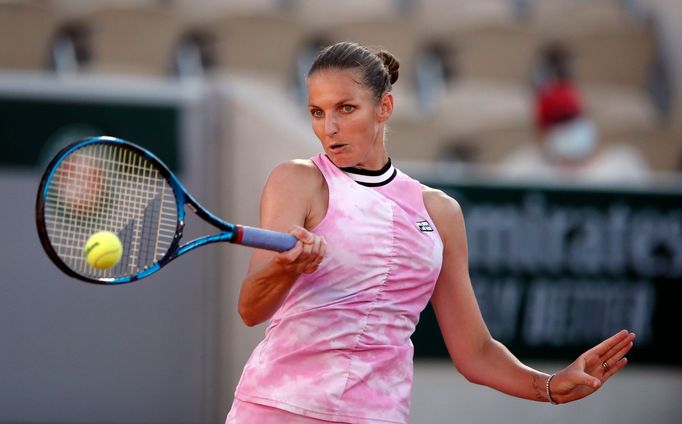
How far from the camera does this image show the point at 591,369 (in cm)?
283

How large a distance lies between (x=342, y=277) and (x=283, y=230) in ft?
0.59

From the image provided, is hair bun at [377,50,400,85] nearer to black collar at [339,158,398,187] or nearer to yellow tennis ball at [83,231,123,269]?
black collar at [339,158,398,187]

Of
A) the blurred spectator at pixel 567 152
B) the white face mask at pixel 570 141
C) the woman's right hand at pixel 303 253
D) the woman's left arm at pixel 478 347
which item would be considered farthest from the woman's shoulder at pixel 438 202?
the white face mask at pixel 570 141

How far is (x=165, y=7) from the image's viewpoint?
8.98m

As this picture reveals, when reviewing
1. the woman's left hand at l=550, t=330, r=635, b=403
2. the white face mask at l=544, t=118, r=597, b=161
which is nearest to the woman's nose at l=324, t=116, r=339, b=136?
the woman's left hand at l=550, t=330, r=635, b=403

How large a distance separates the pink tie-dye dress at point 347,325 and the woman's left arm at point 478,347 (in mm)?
191

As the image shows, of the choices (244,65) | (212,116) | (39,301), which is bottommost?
(39,301)

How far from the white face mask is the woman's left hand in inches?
166

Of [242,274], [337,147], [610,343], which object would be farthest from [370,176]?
[242,274]

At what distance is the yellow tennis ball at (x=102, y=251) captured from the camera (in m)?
2.58

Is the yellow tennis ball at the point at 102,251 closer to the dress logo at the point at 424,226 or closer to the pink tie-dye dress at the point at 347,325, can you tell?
the pink tie-dye dress at the point at 347,325

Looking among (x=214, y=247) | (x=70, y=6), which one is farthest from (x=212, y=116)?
(x=70, y=6)

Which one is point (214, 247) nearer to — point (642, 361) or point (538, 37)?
point (642, 361)

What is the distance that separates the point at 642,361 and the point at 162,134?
2.85 meters
